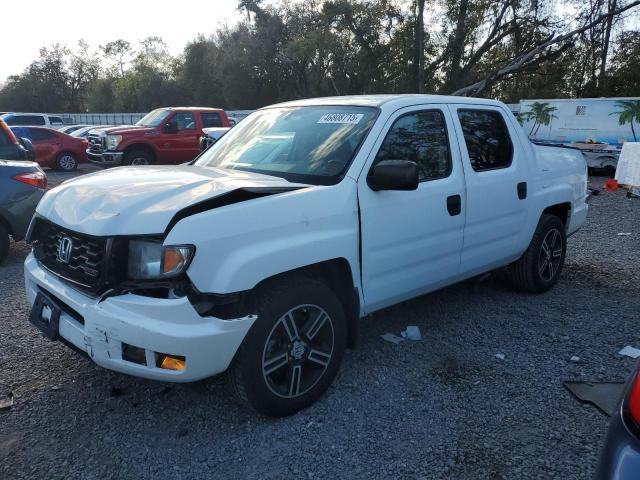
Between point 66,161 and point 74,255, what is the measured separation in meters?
16.2

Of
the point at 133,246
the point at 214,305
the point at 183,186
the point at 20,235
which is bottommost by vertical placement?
the point at 20,235

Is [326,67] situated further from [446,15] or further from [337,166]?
[337,166]

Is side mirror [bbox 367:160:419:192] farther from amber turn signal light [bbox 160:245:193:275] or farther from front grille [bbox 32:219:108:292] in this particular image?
front grille [bbox 32:219:108:292]

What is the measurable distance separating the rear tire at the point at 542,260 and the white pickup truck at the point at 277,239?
Answer: 593 mm

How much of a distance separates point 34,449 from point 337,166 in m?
2.32

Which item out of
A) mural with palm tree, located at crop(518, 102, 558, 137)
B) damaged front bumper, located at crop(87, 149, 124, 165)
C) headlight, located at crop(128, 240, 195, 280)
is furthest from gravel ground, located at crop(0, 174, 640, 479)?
mural with palm tree, located at crop(518, 102, 558, 137)

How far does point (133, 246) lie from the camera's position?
105 inches

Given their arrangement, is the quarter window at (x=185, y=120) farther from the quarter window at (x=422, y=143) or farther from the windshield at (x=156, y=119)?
the quarter window at (x=422, y=143)

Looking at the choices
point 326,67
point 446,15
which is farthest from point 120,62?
point 446,15

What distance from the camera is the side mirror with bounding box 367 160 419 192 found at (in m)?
3.12

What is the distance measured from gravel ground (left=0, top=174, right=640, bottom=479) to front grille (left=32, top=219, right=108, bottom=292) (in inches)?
32.9

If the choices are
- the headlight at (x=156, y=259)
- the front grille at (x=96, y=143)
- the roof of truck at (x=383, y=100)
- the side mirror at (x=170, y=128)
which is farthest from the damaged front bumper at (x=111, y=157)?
the headlight at (x=156, y=259)

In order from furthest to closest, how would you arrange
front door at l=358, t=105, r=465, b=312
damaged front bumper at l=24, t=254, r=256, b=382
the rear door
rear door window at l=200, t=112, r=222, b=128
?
rear door window at l=200, t=112, r=222, b=128 < the rear door < front door at l=358, t=105, r=465, b=312 < damaged front bumper at l=24, t=254, r=256, b=382

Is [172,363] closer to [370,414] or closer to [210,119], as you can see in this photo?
[370,414]
